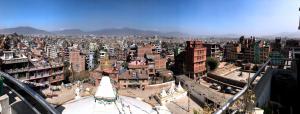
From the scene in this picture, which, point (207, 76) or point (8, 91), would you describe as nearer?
point (8, 91)

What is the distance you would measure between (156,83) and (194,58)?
9819 millimetres

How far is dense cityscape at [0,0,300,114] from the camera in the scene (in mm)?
5754

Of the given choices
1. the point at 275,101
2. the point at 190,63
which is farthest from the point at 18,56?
the point at 275,101

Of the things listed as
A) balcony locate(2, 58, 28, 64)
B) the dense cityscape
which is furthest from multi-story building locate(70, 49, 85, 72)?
balcony locate(2, 58, 28, 64)

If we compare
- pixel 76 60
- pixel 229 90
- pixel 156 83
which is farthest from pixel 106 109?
pixel 76 60

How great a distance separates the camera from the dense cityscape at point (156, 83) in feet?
18.9

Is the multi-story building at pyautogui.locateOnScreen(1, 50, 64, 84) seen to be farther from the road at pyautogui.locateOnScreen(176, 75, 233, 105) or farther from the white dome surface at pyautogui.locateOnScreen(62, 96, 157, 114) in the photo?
the white dome surface at pyautogui.locateOnScreen(62, 96, 157, 114)

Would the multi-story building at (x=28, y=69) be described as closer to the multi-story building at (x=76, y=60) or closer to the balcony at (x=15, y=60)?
the balcony at (x=15, y=60)

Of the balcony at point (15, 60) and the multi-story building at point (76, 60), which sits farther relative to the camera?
the multi-story building at point (76, 60)

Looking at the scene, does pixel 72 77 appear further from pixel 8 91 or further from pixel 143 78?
pixel 8 91

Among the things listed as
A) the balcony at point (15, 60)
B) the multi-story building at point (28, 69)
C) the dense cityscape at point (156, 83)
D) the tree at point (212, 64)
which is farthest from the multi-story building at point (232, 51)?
the balcony at point (15, 60)

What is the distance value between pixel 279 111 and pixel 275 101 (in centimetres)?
77

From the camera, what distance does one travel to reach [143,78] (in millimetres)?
37312

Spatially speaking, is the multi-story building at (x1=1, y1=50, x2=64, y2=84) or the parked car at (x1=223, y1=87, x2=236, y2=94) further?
the parked car at (x1=223, y1=87, x2=236, y2=94)
